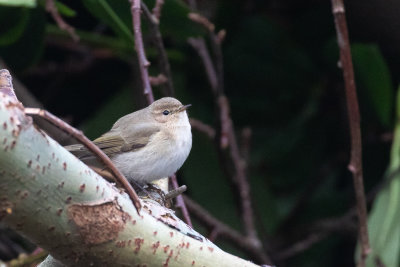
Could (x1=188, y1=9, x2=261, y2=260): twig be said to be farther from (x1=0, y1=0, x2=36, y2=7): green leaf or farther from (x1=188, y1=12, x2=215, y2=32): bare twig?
(x1=0, y1=0, x2=36, y2=7): green leaf

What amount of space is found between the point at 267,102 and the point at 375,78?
0.74 meters

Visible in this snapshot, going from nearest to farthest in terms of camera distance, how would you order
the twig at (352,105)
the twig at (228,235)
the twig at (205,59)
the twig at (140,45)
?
the twig at (352,105) → the twig at (140,45) → the twig at (228,235) → the twig at (205,59)

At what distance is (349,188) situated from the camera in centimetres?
376

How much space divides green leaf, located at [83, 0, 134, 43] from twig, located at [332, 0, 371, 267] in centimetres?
102

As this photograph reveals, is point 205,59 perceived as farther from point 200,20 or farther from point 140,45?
point 140,45

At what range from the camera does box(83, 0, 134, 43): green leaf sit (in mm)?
2778

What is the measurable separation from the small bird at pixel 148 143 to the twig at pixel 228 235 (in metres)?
0.33

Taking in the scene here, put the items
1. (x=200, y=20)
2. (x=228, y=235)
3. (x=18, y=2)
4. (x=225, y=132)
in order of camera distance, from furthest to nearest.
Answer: (x=228, y=235) < (x=225, y=132) < (x=200, y=20) < (x=18, y=2)

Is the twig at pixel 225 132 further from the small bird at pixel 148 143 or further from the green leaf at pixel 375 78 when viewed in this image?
the green leaf at pixel 375 78

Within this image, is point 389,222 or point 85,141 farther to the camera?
point 389,222

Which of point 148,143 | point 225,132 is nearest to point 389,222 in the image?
point 225,132

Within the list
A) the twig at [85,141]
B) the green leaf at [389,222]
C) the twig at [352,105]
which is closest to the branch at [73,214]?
the twig at [85,141]

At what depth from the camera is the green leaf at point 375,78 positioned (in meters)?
3.09

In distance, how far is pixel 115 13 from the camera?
9.85ft
